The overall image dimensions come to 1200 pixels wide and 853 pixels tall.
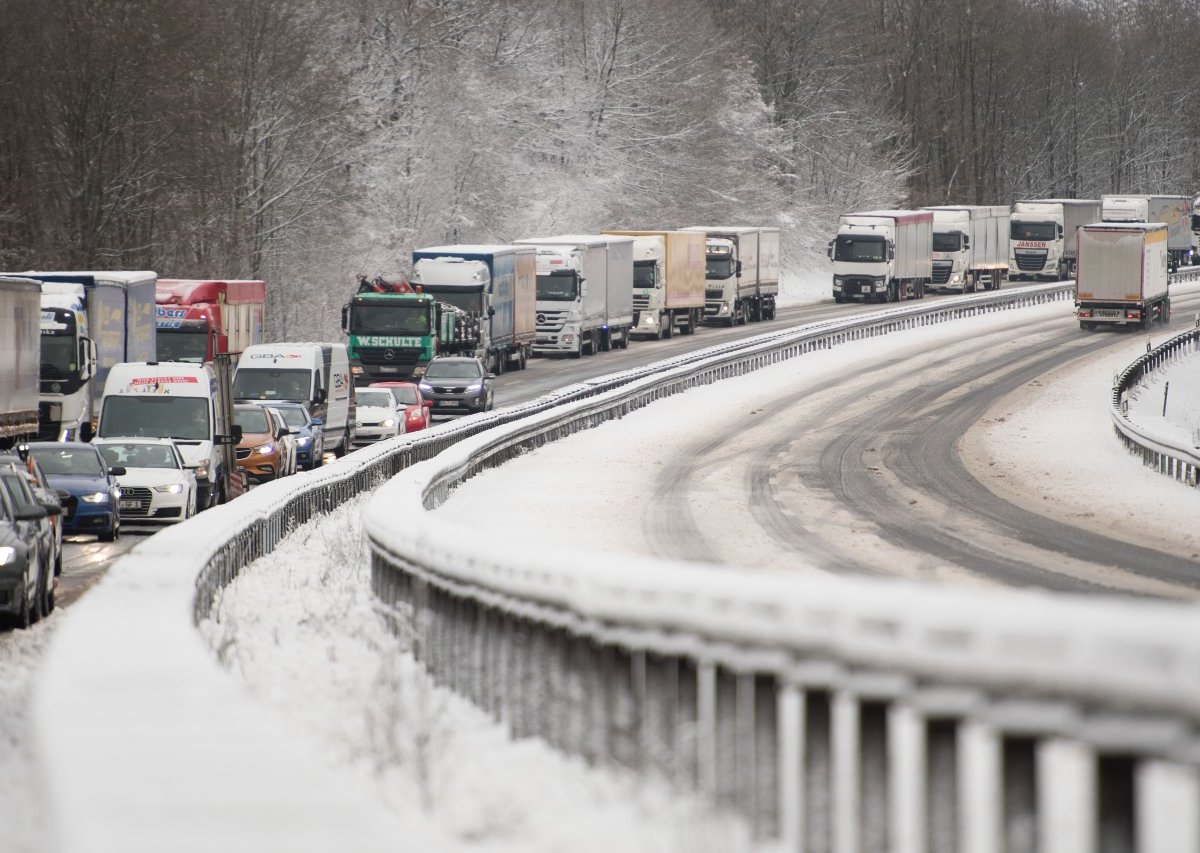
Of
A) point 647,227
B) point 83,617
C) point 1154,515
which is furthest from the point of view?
point 647,227

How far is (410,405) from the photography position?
43.3m

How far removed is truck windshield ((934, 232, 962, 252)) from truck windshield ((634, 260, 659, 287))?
22.7 m

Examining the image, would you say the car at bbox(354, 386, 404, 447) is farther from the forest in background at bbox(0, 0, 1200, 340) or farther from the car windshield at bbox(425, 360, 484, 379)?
the forest in background at bbox(0, 0, 1200, 340)

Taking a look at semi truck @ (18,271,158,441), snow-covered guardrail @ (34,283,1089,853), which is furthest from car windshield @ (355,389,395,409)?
snow-covered guardrail @ (34,283,1089,853)

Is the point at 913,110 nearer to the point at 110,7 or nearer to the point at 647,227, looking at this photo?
the point at 647,227

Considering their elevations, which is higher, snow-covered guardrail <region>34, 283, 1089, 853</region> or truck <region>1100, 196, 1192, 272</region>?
truck <region>1100, 196, 1192, 272</region>

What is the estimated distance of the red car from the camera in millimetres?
42781

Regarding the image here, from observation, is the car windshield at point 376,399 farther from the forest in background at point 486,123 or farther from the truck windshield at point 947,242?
the truck windshield at point 947,242

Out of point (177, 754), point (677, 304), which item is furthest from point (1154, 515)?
point (677, 304)

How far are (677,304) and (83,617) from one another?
199 feet

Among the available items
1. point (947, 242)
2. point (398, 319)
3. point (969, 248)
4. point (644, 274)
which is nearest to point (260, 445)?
point (398, 319)

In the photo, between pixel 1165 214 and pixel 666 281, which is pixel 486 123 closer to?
pixel 666 281

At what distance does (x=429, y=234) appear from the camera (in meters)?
75.8

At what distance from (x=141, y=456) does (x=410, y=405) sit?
52.4ft
